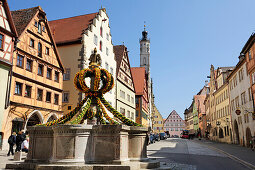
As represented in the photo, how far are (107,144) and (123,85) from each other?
31768 mm

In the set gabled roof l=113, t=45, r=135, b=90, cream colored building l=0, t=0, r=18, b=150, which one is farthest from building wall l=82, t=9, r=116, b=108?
cream colored building l=0, t=0, r=18, b=150

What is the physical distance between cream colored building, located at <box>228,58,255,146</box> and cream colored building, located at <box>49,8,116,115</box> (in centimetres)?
1620

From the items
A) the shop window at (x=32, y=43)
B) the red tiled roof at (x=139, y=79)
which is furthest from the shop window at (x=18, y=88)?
the red tiled roof at (x=139, y=79)

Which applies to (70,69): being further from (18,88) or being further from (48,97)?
(18,88)

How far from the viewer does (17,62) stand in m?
21.8

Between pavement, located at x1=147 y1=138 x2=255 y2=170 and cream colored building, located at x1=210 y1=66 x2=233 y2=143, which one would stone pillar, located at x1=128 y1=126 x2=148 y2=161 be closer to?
pavement, located at x1=147 y1=138 x2=255 y2=170

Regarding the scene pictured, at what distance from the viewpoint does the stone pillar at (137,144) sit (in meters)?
9.84

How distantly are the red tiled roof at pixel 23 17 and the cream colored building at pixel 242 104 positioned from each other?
23.0 meters

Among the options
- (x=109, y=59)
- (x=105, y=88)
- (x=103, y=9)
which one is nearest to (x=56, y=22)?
(x=103, y=9)

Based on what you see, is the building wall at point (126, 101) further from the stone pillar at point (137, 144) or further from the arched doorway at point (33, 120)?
the stone pillar at point (137, 144)

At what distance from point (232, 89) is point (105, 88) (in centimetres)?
3060

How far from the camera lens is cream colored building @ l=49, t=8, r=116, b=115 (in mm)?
28562

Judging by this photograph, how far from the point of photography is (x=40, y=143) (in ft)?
31.0

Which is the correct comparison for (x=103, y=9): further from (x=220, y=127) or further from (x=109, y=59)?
(x=220, y=127)
